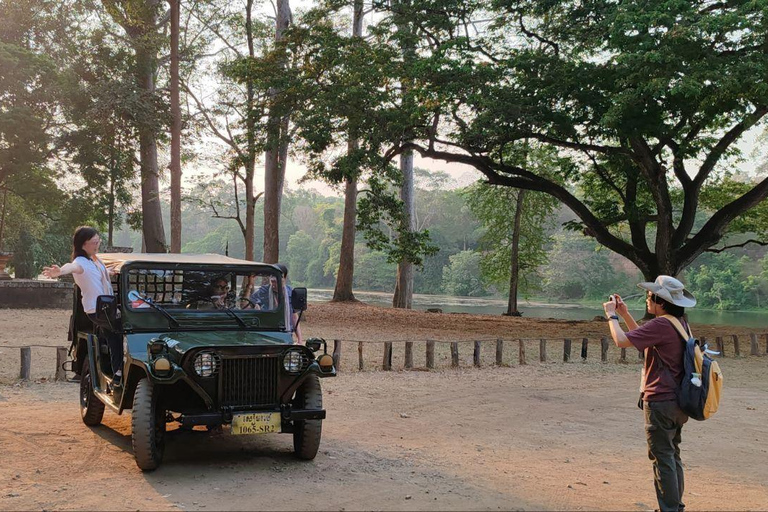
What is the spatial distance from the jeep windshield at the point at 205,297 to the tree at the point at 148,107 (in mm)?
16229

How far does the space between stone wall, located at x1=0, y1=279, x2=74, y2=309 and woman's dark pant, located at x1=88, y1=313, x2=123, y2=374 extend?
707 inches

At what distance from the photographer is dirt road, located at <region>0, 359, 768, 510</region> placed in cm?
541

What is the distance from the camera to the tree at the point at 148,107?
77.3 feet

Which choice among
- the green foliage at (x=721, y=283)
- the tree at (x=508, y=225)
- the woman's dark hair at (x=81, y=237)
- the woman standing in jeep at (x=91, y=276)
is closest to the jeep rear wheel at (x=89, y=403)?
the woman standing in jeep at (x=91, y=276)

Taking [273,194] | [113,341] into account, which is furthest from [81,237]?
[273,194]

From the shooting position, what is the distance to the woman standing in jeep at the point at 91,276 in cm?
684

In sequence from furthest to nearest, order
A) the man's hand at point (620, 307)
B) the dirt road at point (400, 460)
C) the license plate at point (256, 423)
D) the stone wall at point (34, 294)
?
the stone wall at point (34, 294)
the license plate at point (256, 423)
the dirt road at point (400, 460)
the man's hand at point (620, 307)

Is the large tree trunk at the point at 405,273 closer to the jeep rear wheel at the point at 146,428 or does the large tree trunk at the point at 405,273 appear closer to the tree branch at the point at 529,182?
the tree branch at the point at 529,182

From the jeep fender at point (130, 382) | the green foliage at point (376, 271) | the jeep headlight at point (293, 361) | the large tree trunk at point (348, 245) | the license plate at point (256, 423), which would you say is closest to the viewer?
the license plate at point (256, 423)

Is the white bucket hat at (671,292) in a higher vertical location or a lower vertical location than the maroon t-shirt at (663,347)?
higher

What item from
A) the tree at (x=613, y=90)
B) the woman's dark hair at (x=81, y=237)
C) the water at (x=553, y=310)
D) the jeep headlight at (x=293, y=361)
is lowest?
the water at (x=553, y=310)

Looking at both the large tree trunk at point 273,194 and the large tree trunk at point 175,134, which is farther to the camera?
the large tree trunk at point 273,194

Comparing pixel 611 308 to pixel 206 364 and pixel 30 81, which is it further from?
pixel 30 81

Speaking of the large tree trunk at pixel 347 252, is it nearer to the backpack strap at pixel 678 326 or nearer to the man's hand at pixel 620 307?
the man's hand at pixel 620 307
